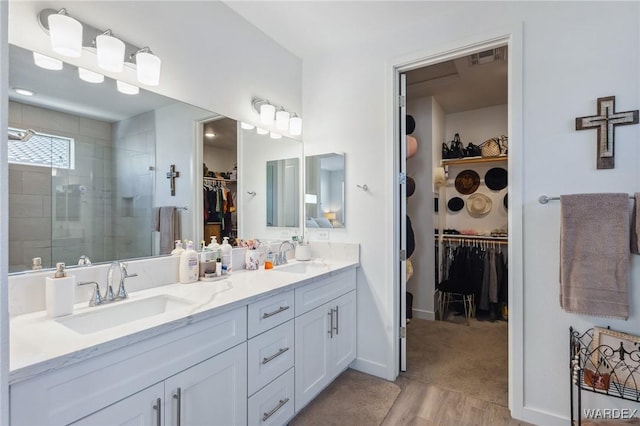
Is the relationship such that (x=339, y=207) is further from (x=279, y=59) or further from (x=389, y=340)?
(x=279, y=59)

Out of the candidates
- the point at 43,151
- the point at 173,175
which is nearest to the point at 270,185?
the point at 173,175

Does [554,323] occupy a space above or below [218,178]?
below

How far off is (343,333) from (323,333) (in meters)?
0.29

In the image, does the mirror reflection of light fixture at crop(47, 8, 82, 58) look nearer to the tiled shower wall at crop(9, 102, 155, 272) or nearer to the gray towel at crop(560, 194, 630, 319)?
the tiled shower wall at crop(9, 102, 155, 272)

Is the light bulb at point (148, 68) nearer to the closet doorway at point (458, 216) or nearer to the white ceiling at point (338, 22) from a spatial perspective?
the white ceiling at point (338, 22)

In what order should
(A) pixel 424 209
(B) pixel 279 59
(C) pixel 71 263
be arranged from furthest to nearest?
(A) pixel 424 209 < (B) pixel 279 59 < (C) pixel 71 263

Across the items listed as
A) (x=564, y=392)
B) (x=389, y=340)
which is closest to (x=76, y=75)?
(x=389, y=340)

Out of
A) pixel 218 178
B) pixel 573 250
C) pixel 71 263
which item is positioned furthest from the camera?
pixel 218 178

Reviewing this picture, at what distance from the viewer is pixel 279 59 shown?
2508 mm

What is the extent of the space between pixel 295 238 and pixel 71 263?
153 centimetres

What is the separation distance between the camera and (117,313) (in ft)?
4.33

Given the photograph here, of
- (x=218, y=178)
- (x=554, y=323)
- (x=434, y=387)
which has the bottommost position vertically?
(x=434, y=387)

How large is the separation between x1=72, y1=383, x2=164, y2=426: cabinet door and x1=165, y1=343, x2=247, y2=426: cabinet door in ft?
0.12

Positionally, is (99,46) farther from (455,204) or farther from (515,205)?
(455,204)
